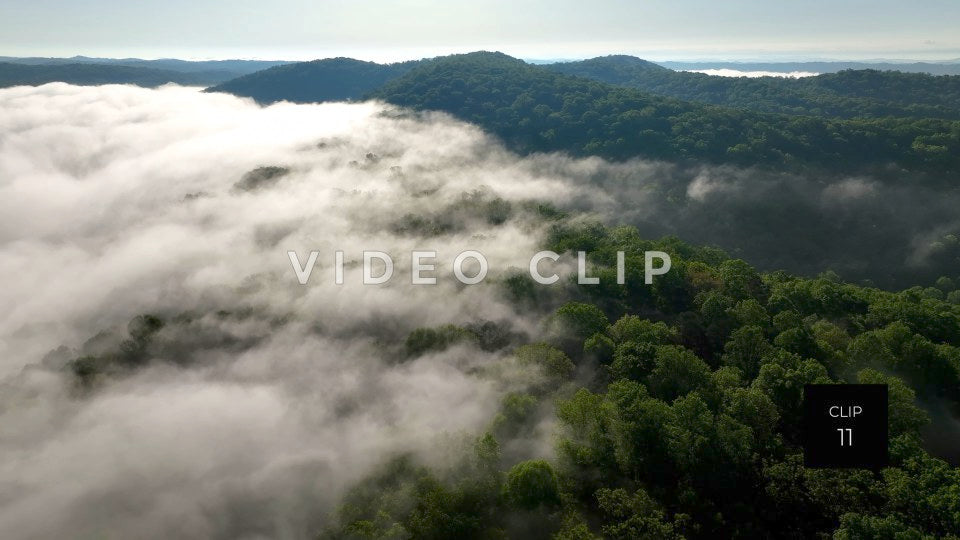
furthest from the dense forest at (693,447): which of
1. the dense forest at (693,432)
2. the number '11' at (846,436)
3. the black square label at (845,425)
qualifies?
the number '11' at (846,436)

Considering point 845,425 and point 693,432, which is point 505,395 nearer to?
point 693,432

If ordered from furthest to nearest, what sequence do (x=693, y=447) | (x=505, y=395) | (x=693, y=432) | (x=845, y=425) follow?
(x=505, y=395), (x=693, y=432), (x=845, y=425), (x=693, y=447)

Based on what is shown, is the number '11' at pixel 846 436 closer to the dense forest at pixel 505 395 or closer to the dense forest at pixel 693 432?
the dense forest at pixel 505 395

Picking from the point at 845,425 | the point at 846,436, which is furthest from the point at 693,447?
the point at 845,425

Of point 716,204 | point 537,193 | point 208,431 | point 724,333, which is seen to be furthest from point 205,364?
point 716,204

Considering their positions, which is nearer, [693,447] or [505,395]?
[693,447]

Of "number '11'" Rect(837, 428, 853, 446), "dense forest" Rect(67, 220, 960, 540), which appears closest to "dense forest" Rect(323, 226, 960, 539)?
"dense forest" Rect(67, 220, 960, 540)

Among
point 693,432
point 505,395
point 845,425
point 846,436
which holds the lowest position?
point 505,395

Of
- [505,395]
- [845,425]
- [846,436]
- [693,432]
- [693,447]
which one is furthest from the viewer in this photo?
[505,395]

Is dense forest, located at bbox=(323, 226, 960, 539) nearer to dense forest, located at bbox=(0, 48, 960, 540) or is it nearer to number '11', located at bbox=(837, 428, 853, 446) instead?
dense forest, located at bbox=(0, 48, 960, 540)
